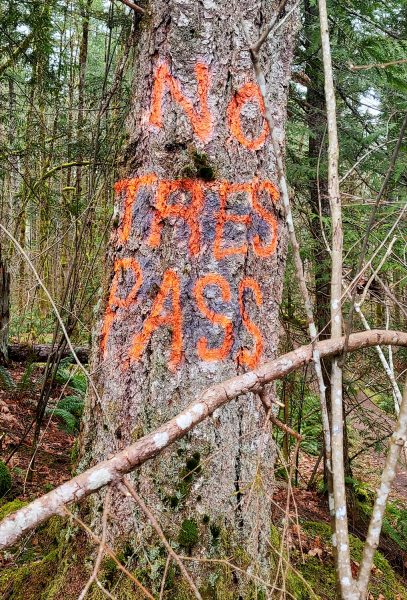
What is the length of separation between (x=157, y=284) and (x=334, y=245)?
2.74 feet

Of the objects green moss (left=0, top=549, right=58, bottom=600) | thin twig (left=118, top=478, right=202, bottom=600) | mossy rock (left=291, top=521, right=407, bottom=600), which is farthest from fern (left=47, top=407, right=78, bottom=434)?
thin twig (left=118, top=478, right=202, bottom=600)

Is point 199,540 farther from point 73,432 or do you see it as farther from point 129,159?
point 73,432

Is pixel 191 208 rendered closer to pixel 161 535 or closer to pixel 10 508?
pixel 161 535

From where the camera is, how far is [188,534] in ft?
6.18

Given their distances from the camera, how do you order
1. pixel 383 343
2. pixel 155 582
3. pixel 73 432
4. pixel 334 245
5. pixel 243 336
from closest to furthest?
pixel 334 245, pixel 383 343, pixel 155 582, pixel 243 336, pixel 73 432

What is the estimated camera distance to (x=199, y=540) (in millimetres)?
1893

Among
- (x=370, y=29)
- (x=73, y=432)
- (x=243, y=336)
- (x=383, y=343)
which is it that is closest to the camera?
(x=383, y=343)

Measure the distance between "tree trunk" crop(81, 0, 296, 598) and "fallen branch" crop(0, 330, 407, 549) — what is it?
1.96 ft

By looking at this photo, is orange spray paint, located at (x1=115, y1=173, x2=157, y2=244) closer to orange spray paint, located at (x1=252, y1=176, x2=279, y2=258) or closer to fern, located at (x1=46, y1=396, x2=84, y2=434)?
orange spray paint, located at (x1=252, y1=176, x2=279, y2=258)

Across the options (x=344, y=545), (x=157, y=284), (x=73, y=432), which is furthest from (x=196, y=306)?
(x=73, y=432)

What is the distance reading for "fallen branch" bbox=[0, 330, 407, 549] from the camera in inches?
37.6

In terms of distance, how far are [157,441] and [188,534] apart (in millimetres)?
937

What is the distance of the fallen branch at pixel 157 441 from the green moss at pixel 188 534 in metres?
0.86

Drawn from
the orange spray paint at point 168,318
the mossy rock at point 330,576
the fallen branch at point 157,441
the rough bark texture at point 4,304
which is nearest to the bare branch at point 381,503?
the fallen branch at point 157,441
